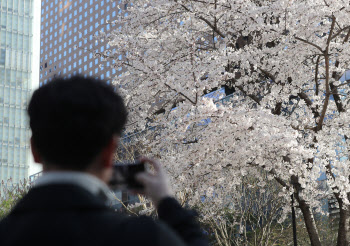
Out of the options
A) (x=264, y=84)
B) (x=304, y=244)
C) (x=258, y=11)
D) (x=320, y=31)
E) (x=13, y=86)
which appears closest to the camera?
(x=258, y=11)

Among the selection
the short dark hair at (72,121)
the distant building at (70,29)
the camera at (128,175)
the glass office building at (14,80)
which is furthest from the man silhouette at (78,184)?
the distant building at (70,29)

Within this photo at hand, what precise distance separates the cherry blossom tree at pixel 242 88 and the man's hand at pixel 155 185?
753 centimetres

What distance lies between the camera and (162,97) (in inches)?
502

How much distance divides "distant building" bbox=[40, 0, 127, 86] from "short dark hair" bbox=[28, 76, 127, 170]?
97.5 m

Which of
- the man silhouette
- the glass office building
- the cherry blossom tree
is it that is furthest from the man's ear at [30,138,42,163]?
the glass office building

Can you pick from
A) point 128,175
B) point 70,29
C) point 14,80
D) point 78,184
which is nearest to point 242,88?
point 128,175

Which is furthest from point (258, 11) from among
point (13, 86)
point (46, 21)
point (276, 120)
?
point (46, 21)

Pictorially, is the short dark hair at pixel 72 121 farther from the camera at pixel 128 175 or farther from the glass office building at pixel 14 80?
the glass office building at pixel 14 80

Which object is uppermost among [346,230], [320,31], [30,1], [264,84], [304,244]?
[30,1]

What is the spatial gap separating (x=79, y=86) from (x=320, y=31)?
10.4 meters

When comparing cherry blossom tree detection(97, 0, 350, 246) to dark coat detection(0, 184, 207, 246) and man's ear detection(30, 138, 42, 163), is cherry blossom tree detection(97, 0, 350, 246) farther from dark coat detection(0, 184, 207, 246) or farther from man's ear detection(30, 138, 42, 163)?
dark coat detection(0, 184, 207, 246)

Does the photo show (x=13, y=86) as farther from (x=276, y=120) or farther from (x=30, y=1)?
(x=276, y=120)

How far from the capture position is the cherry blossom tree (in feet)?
30.8

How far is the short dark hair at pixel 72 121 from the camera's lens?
3.68 ft
